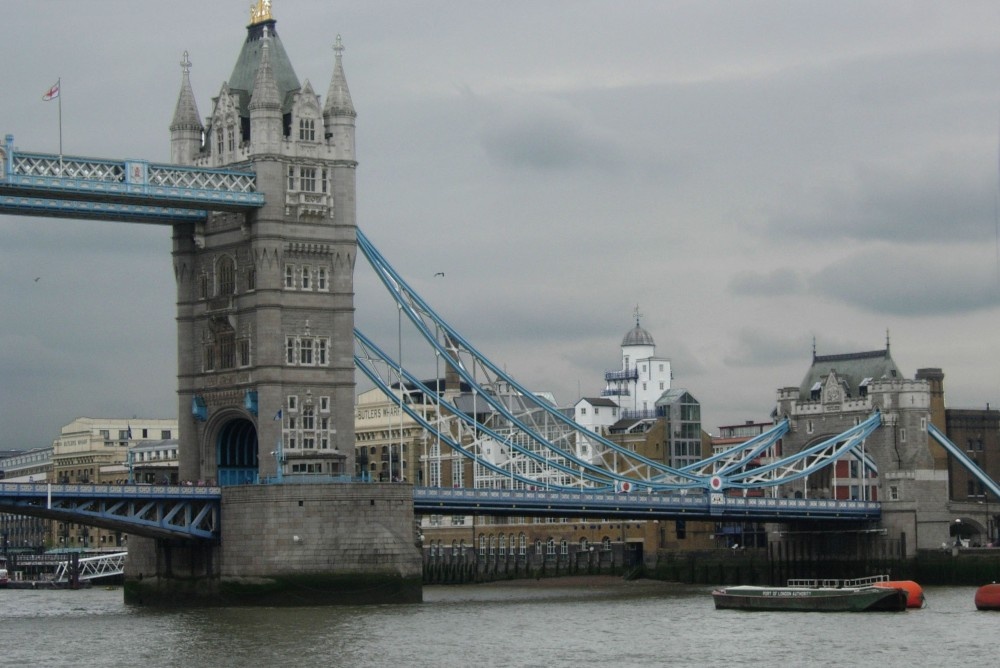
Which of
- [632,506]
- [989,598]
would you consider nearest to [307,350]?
[632,506]

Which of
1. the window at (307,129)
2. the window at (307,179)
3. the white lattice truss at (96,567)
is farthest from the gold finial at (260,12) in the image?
the white lattice truss at (96,567)

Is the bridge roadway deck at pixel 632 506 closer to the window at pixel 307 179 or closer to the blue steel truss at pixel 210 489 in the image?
the blue steel truss at pixel 210 489

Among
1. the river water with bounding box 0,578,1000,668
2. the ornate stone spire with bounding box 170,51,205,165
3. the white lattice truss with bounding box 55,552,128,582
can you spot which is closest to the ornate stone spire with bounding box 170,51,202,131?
the ornate stone spire with bounding box 170,51,205,165

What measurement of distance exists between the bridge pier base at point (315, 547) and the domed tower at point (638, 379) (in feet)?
248

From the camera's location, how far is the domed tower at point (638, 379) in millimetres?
179625

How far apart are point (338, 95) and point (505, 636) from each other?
114ft

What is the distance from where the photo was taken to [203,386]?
112 metres

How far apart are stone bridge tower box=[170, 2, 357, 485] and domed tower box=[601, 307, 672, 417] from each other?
70034 mm

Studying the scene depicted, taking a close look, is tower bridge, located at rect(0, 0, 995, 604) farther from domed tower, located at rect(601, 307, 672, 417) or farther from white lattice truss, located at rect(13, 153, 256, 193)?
domed tower, located at rect(601, 307, 672, 417)

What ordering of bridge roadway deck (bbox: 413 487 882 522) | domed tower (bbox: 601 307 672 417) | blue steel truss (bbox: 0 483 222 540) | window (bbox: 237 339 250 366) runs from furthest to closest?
→ domed tower (bbox: 601 307 672 417) → bridge roadway deck (bbox: 413 487 882 522) → window (bbox: 237 339 250 366) → blue steel truss (bbox: 0 483 222 540)

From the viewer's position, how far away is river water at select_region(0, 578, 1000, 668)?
250ft

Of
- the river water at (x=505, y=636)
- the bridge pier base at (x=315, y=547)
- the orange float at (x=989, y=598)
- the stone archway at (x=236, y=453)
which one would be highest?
the stone archway at (x=236, y=453)

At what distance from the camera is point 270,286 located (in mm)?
107188

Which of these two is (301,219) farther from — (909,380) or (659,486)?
(909,380)
